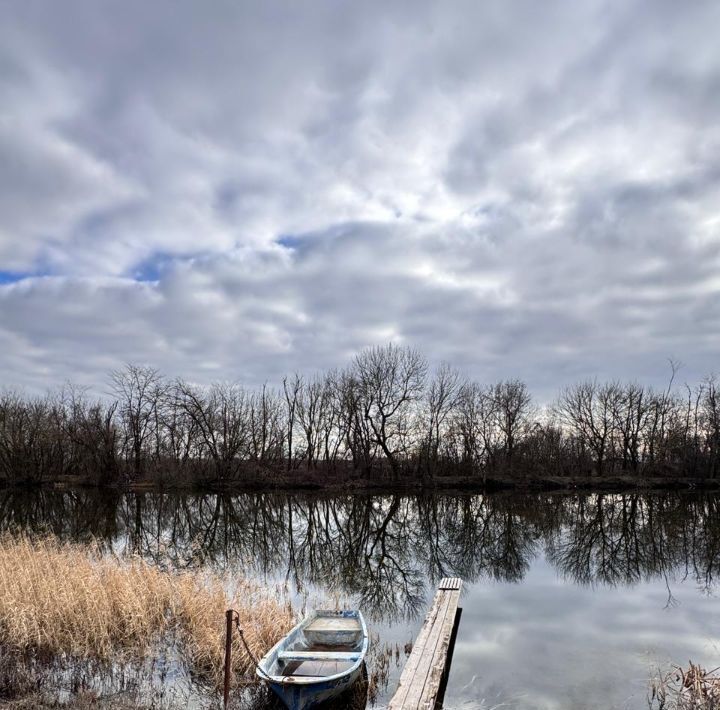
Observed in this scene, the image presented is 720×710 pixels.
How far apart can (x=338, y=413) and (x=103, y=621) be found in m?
49.4

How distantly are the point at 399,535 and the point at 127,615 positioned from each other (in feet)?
60.0

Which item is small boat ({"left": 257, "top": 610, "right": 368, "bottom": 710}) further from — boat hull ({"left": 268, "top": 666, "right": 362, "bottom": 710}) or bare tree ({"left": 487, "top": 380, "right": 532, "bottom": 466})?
bare tree ({"left": 487, "top": 380, "right": 532, "bottom": 466})

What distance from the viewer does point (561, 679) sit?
33.7ft

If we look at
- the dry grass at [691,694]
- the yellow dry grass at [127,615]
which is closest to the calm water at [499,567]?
the dry grass at [691,694]

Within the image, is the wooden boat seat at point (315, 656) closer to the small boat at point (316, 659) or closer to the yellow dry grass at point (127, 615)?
the small boat at point (316, 659)

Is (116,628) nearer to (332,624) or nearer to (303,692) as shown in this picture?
(332,624)

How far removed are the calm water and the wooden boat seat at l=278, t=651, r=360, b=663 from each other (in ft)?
2.73

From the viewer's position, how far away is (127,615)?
10.9 meters

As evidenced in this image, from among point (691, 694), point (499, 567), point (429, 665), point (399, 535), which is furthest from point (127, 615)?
point (399, 535)

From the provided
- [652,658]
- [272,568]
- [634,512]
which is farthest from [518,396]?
[652,658]

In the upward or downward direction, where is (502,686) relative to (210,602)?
downward

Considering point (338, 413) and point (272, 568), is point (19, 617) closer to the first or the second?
Result: point (272, 568)

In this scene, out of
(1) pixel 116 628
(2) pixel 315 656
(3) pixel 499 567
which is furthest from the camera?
(3) pixel 499 567

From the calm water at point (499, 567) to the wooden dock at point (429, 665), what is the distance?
54 centimetres
